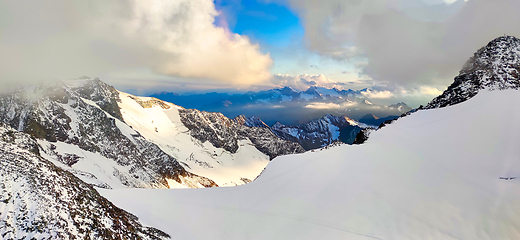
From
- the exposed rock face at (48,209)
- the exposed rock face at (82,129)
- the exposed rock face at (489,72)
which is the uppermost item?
the exposed rock face at (489,72)

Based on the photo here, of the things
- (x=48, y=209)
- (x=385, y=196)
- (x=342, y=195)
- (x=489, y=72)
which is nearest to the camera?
(x=48, y=209)

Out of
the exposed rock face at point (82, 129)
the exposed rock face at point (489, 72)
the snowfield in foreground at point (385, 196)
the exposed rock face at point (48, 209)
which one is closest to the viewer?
the exposed rock face at point (48, 209)

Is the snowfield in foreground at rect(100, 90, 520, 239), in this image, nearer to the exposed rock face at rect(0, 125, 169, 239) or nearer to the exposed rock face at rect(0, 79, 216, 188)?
the exposed rock face at rect(0, 125, 169, 239)

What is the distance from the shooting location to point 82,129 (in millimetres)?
80312

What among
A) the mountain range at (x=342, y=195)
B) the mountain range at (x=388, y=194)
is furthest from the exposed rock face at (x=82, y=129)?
the mountain range at (x=388, y=194)

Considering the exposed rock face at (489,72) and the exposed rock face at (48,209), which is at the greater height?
the exposed rock face at (489,72)

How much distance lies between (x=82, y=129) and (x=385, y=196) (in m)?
107

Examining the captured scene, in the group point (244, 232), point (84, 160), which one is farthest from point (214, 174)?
point (244, 232)

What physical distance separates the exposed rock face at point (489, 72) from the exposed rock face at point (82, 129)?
9944 cm

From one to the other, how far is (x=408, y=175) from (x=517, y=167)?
262 inches

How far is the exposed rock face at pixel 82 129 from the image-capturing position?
5947 centimetres

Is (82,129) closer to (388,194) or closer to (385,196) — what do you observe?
(385,196)

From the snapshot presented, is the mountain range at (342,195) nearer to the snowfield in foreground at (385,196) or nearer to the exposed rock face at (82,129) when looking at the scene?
the snowfield in foreground at (385,196)

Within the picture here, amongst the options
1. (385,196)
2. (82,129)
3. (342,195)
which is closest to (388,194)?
(385,196)
